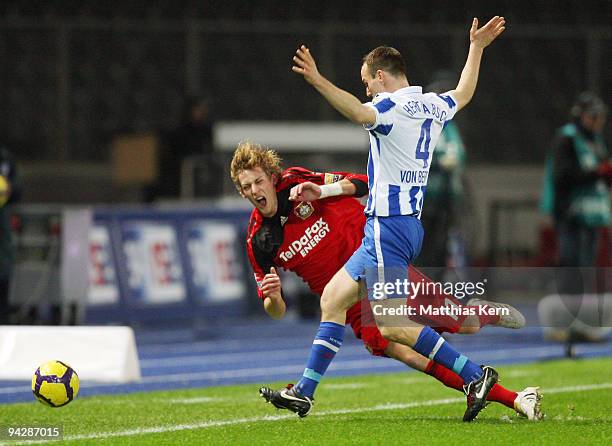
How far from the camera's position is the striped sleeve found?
791 cm

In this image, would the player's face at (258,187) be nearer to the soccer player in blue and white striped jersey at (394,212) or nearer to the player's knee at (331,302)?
the soccer player in blue and white striped jersey at (394,212)

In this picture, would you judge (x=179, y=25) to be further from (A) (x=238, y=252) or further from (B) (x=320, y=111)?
(A) (x=238, y=252)

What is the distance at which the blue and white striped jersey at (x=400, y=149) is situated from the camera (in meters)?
7.99

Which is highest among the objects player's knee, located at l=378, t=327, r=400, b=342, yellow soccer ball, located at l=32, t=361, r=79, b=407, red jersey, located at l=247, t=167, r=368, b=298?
red jersey, located at l=247, t=167, r=368, b=298

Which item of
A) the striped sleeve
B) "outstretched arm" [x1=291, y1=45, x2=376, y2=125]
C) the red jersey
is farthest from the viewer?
the red jersey

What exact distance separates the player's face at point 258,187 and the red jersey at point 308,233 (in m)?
0.11

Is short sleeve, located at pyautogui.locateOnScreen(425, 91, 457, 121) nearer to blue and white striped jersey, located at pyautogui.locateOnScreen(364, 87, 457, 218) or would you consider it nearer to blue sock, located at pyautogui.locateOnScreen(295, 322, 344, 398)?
blue and white striped jersey, located at pyautogui.locateOnScreen(364, 87, 457, 218)

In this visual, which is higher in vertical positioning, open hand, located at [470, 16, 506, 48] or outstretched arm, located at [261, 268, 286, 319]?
open hand, located at [470, 16, 506, 48]

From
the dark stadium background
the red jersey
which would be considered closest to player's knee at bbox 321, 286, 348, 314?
the red jersey

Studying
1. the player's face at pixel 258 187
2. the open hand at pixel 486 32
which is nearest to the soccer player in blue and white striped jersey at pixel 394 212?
the player's face at pixel 258 187

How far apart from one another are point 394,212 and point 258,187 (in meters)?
0.93

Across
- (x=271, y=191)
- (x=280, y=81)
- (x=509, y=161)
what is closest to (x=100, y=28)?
(x=280, y=81)

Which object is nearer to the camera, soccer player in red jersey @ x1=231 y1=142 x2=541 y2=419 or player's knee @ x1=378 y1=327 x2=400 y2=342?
player's knee @ x1=378 y1=327 x2=400 y2=342

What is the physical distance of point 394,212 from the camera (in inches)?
318
